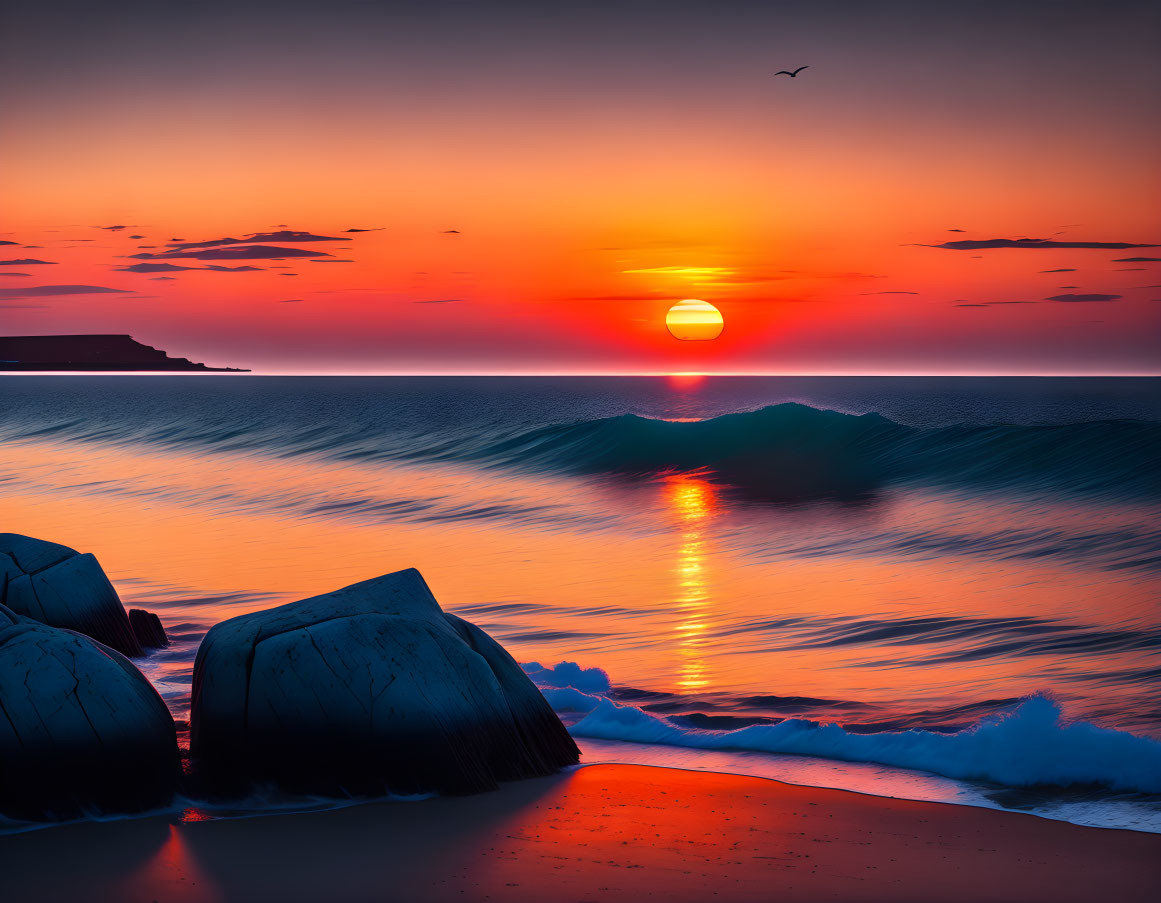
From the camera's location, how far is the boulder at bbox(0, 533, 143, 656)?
8.02m

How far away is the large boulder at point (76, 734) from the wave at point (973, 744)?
2489 millimetres

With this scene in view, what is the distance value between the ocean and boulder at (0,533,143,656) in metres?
0.55

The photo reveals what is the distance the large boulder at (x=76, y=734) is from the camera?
4.63m

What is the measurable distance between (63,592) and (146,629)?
0.80m

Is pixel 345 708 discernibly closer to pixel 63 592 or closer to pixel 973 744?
pixel 973 744

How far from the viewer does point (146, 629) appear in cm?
870

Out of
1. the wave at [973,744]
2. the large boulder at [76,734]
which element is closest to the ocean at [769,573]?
the wave at [973,744]

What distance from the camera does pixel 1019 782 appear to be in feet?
17.6

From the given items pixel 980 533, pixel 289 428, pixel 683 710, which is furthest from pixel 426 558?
pixel 289 428

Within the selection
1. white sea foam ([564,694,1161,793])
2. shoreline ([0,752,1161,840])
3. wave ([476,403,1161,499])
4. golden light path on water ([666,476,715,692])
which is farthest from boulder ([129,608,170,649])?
wave ([476,403,1161,499])

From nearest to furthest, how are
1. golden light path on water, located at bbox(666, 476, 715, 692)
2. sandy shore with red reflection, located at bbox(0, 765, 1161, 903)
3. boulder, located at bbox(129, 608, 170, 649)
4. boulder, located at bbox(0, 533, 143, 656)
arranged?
sandy shore with red reflection, located at bbox(0, 765, 1161, 903) → golden light path on water, located at bbox(666, 476, 715, 692) → boulder, located at bbox(0, 533, 143, 656) → boulder, located at bbox(129, 608, 170, 649)

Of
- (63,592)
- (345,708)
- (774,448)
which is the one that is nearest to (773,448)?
(774,448)

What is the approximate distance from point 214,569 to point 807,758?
338 inches

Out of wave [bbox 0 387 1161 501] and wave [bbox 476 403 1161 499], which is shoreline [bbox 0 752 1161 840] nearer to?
wave [bbox 0 387 1161 501]
